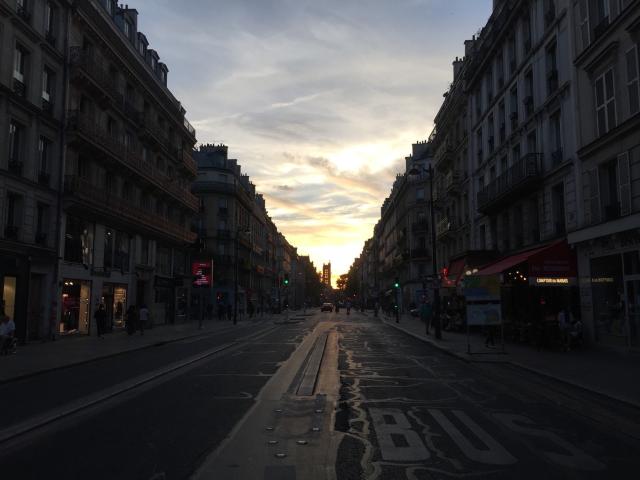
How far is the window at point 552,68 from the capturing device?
23.2 metres

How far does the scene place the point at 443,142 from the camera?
46.4 meters

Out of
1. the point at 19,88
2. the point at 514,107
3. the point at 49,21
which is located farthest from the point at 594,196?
the point at 49,21

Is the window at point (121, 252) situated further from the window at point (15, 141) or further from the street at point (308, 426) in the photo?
the street at point (308, 426)

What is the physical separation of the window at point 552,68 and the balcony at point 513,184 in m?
2.87

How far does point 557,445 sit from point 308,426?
Answer: 125 inches

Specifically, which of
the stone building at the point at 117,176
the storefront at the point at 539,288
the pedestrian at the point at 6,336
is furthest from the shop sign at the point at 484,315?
the stone building at the point at 117,176

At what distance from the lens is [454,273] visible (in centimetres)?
3406

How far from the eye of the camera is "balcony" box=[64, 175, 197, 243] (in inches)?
1036

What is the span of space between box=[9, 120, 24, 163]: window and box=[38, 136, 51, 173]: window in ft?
4.00

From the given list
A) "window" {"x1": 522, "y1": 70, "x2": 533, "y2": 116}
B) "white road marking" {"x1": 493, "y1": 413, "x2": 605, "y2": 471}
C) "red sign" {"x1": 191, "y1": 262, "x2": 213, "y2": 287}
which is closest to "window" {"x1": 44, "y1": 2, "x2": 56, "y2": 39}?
"red sign" {"x1": 191, "y1": 262, "x2": 213, "y2": 287}

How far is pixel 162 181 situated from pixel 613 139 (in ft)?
98.0

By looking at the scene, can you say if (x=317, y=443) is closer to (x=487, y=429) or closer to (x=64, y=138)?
(x=487, y=429)

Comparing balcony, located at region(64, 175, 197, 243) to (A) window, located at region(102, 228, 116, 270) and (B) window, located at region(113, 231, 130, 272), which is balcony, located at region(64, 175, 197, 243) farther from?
(B) window, located at region(113, 231, 130, 272)

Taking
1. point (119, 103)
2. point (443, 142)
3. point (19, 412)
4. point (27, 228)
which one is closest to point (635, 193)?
point (19, 412)
